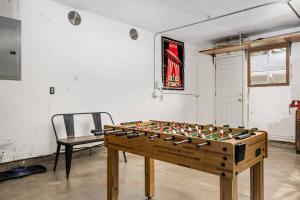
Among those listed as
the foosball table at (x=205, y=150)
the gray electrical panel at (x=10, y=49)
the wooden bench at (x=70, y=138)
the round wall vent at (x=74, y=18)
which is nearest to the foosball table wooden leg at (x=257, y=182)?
the foosball table at (x=205, y=150)

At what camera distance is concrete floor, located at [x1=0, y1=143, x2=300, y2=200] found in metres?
2.38

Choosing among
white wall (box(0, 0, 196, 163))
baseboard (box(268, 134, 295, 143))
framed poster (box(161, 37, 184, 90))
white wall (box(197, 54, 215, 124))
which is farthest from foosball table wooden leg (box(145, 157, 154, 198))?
white wall (box(197, 54, 215, 124))

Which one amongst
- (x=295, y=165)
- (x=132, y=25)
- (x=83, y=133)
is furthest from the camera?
(x=132, y=25)

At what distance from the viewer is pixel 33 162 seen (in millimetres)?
3344

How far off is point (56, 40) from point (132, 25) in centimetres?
177

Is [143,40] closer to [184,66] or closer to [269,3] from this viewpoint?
[184,66]

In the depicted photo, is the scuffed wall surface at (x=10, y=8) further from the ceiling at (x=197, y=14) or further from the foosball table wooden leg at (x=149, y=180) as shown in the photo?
the foosball table wooden leg at (x=149, y=180)

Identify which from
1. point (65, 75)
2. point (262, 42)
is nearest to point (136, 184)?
point (65, 75)

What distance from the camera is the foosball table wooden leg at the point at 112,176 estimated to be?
213 cm

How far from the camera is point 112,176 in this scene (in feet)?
7.02

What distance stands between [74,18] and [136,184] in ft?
9.69

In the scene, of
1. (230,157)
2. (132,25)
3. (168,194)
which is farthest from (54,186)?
(132,25)

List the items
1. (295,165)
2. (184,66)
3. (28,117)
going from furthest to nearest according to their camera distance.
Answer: (184,66), (295,165), (28,117)

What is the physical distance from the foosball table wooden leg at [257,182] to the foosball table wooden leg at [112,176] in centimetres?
125
